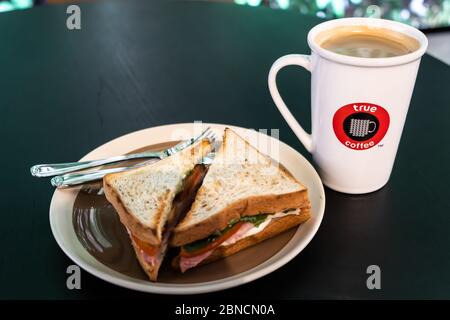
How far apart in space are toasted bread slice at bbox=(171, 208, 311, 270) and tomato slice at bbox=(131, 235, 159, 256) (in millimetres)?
37

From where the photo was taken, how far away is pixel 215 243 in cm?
77

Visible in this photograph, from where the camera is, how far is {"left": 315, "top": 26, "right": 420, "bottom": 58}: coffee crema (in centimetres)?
90

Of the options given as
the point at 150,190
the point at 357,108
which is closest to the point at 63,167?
the point at 150,190

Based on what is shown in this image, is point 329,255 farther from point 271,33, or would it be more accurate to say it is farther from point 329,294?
point 271,33

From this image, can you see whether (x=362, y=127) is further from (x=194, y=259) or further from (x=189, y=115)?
(x=189, y=115)

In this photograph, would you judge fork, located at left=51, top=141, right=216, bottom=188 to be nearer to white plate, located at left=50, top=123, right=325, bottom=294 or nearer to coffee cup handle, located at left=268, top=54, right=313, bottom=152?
white plate, located at left=50, top=123, right=325, bottom=294

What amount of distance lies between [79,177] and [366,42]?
0.64 metres

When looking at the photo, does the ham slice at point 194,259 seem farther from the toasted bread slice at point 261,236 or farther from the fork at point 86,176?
the fork at point 86,176

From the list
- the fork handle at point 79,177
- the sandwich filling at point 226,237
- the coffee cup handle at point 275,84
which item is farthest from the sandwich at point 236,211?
the fork handle at point 79,177

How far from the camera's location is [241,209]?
0.81 m

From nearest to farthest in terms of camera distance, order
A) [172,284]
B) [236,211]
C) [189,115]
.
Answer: [172,284]
[236,211]
[189,115]

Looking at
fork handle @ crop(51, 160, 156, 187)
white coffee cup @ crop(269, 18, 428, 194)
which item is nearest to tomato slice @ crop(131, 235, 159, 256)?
fork handle @ crop(51, 160, 156, 187)

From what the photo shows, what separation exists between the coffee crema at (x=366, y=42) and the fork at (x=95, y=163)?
1.09 ft

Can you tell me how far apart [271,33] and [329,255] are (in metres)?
1.06
